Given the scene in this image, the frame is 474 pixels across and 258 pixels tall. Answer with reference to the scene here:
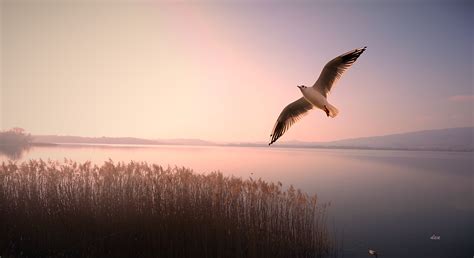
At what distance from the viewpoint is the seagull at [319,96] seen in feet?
13.9

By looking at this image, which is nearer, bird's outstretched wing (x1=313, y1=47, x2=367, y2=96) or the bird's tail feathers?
the bird's tail feathers

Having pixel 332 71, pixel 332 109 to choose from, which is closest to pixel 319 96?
pixel 332 109

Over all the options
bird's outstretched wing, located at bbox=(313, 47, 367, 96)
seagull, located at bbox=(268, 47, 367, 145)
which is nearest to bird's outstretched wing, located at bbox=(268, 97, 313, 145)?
seagull, located at bbox=(268, 47, 367, 145)

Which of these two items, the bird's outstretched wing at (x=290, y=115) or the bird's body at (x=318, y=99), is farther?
the bird's outstretched wing at (x=290, y=115)

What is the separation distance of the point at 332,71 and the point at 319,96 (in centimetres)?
71

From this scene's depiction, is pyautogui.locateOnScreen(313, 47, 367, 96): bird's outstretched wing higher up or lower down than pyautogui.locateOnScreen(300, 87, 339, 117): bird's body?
higher up

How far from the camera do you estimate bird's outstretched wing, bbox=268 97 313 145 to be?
5.22m

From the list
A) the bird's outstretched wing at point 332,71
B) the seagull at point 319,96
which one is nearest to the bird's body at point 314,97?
the seagull at point 319,96

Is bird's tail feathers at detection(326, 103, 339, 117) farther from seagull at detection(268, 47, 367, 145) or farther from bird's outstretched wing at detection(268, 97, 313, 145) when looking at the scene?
bird's outstretched wing at detection(268, 97, 313, 145)

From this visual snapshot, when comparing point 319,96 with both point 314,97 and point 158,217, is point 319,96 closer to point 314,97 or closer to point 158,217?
point 314,97

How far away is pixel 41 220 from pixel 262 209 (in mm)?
5180

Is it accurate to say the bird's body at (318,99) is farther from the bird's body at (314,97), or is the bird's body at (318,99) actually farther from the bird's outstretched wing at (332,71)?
the bird's outstretched wing at (332,71)

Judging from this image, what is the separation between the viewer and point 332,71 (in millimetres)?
4715

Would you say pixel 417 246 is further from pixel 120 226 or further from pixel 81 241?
pixel 81 241
